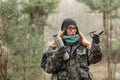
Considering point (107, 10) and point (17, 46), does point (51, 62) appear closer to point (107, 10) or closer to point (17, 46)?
point (17, 46)

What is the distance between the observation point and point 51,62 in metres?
3.55

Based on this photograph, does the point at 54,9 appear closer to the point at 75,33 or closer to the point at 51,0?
the point at 51,0

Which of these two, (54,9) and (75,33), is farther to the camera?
(54,9)

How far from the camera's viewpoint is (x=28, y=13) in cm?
1320

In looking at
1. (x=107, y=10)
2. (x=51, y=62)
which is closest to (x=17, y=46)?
(x=51, y=62)

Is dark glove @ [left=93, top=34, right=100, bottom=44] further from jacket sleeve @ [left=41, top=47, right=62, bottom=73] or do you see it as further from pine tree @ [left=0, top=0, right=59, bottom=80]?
pine tree @ [left=0, top=0, right=59, bottom=80]

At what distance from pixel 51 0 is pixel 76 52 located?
31.4 feet

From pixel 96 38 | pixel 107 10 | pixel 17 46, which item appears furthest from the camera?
pixel 107 10

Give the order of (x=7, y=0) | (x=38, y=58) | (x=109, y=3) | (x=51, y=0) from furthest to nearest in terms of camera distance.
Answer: (x=51, y=0) < (x=109, y=3) < (x=38, y=58) < (x=7, y=0)

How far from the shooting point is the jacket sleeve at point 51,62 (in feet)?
11.5

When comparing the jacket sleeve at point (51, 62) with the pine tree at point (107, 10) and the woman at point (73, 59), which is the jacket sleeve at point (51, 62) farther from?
the pine tree at point (107, 10)

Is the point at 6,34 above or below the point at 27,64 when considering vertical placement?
above

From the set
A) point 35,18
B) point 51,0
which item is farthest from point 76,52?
point 35,18

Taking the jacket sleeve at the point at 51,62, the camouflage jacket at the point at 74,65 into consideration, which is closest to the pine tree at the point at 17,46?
the jacket sleeve at the point at 51,62
